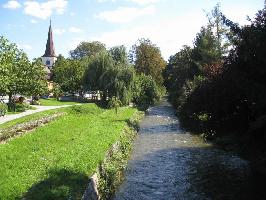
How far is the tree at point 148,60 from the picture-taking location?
9731 centimetres

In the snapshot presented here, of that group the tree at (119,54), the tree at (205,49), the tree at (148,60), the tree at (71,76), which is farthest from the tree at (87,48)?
the tree at (119,54)

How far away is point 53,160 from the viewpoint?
21.3 m

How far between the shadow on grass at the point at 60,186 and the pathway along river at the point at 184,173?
3.31 meters

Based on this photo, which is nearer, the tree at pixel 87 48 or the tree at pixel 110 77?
the tree at pixel 110 77

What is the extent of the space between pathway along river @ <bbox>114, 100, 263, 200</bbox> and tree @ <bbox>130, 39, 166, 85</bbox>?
196 ft

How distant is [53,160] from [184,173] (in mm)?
8787

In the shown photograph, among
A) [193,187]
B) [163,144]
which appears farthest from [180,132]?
[193,187]

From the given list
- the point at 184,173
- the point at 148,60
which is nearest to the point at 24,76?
the point at 184,173

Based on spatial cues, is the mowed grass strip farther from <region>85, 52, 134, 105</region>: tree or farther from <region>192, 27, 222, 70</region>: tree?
<region>192, 27, 222, 70</region>: tree

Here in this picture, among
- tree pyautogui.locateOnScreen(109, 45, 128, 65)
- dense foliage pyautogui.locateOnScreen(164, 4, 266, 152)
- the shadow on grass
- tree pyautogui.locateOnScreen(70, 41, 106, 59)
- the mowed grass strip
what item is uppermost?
tree pyautogui.locateOnScreen(70, 41, 106, 59)

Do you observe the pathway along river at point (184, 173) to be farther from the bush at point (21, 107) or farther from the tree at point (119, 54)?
the tree at point (119, 54)

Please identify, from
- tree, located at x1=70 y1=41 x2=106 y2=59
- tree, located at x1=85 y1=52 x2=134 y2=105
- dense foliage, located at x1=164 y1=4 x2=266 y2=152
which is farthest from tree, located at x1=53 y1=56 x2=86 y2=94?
tree, located at x1=70 y1=41 x2=106 y2=59

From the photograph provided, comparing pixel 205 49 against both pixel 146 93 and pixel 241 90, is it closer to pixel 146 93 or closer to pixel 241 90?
pixel 146 93

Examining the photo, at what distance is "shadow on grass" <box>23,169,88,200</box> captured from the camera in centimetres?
1538
